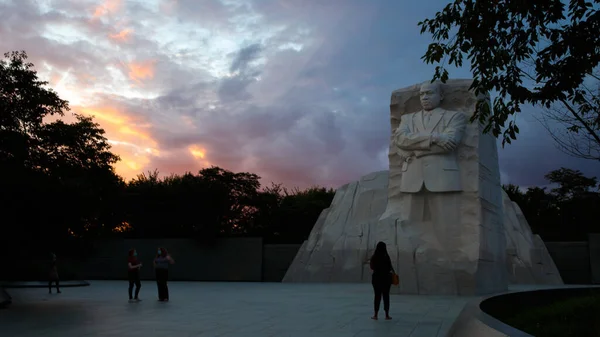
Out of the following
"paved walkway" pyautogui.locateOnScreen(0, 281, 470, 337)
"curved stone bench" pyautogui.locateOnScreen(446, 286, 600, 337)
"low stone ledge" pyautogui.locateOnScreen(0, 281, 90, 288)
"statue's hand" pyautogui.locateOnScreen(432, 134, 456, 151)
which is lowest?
"paved walkway" pyautogui.locateOnScreen(0, 281, 470, 337)

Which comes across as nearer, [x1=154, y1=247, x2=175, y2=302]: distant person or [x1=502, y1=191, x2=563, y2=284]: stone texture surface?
[x1=154, y1=247, x2=175, y2=302]: distant person

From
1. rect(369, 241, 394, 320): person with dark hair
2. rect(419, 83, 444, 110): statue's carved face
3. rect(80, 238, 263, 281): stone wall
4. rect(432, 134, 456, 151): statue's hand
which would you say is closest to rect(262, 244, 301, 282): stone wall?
rect(80, 238, 263, 281): stone wall

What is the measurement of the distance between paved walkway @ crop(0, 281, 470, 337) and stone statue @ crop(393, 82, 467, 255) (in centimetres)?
277

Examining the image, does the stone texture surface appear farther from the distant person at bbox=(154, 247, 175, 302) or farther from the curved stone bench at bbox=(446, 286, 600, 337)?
the distant person at bbox=(154, 247, 175, 302)

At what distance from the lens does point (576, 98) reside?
7.09 metres

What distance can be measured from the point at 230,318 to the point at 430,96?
9522 mm

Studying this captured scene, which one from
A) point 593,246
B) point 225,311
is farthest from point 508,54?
point 593,246

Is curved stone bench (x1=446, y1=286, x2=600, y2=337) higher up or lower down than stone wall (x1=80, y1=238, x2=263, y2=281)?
lower down

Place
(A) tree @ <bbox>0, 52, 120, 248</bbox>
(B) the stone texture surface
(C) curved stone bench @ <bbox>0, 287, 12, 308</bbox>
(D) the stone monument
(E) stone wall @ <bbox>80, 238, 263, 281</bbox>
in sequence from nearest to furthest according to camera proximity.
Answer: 1. (A) tree @ <bbox>0, 52, 120, 248</bbox>
2. (C) curved stone bench @ <bbox>0, 287, 12, 308</bbox>
3. (D) the stone monument
4. (B) the stone texture surface
5. (E) stone wall @ <bbox>80, 238, 263, 281</bbox>

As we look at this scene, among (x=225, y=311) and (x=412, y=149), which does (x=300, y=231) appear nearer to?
(x=412, y=149)

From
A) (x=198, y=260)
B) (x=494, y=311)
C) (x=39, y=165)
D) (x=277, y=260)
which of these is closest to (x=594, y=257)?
(x=277, y=260)

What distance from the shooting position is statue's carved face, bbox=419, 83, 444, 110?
16438mm

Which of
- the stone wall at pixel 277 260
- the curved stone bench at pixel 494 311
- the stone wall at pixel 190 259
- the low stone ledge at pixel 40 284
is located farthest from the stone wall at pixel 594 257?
the low stone ledge at pixel 40 284

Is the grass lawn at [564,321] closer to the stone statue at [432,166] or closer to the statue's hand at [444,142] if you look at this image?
the stone statue at [432,166]
